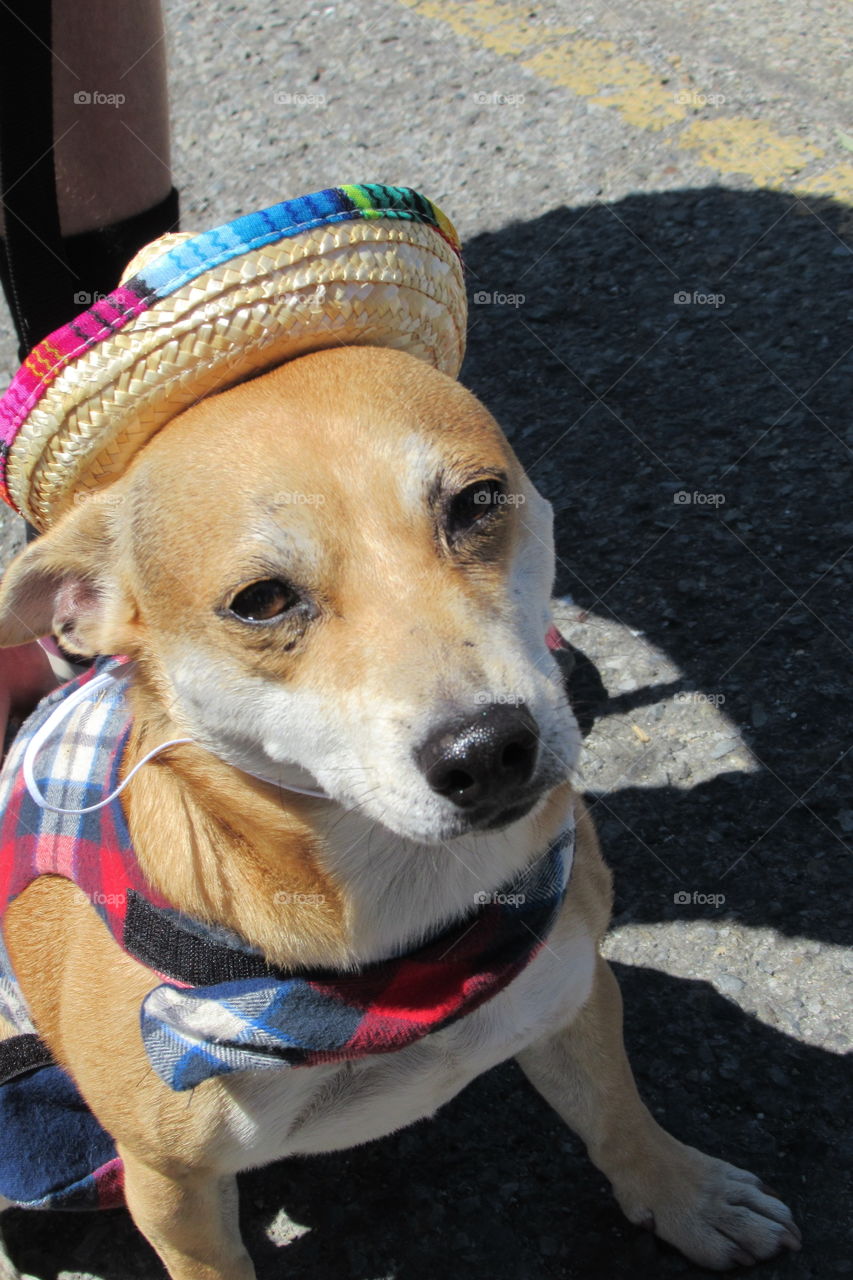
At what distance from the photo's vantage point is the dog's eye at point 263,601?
1.92m

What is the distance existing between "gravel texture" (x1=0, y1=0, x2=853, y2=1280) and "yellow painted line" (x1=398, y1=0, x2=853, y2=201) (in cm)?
8

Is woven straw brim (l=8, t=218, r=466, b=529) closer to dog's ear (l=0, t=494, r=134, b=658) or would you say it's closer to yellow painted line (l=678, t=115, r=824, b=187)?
dog's ear (l=0, t=494, r=134, b=658)

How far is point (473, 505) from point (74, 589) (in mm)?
767

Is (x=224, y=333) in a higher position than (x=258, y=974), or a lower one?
higher

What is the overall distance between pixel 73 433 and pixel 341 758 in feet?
2.30

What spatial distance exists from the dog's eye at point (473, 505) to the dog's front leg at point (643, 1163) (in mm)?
1036
